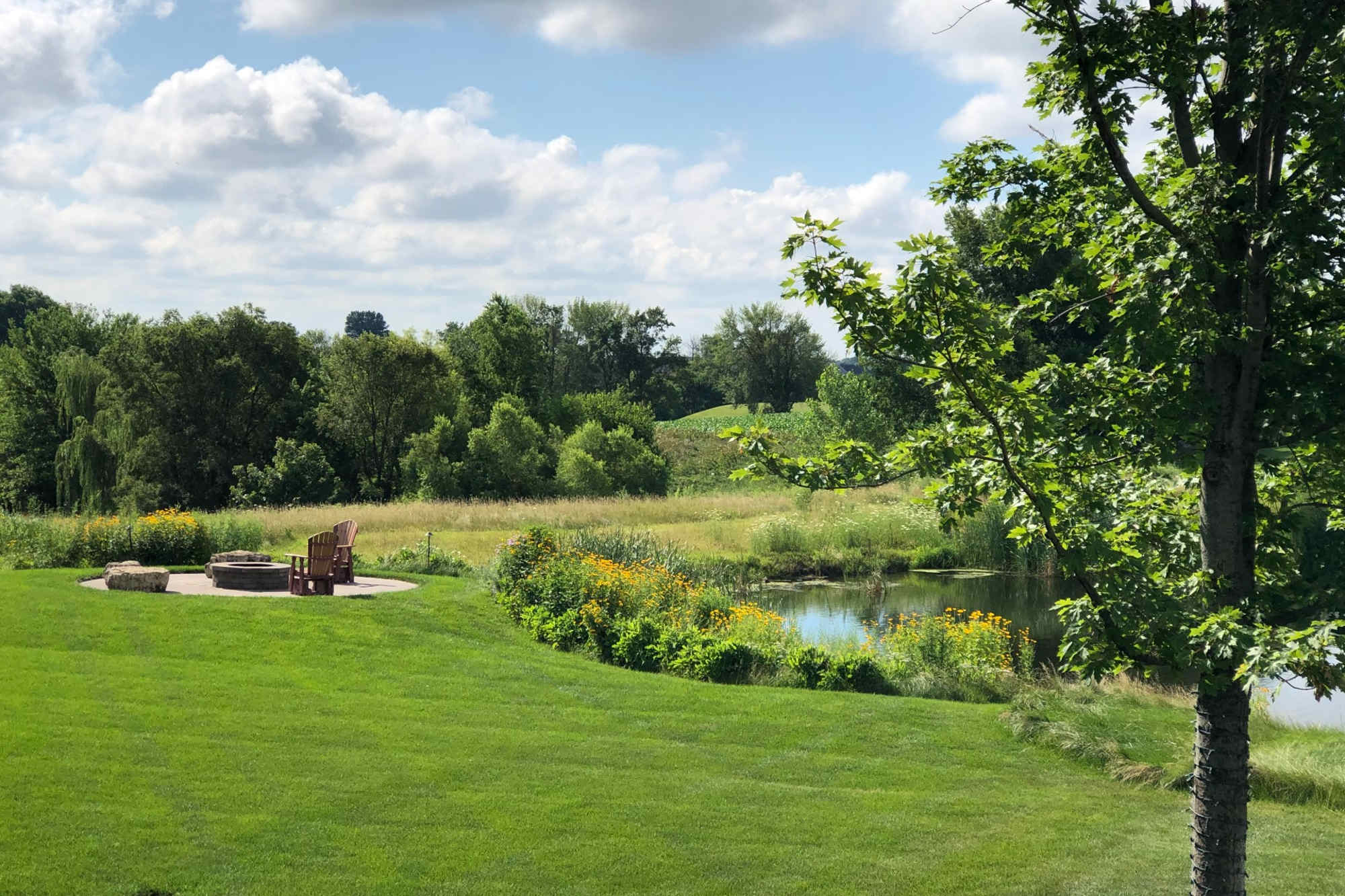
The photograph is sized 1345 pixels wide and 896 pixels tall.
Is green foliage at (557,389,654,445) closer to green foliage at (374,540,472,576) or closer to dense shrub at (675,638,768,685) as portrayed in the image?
green foliage at (374,540,472,576)

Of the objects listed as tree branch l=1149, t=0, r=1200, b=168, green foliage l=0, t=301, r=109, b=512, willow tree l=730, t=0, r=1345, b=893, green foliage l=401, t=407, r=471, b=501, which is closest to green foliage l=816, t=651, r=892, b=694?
willow tree l=730, t=0, r=1345, b=893

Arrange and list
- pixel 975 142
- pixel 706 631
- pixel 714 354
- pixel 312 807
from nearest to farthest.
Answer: pixel 975 142, pixel 312 807, pixel 706 631, pixel 714 354

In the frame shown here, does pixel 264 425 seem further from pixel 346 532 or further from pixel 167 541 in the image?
pixel 346 532

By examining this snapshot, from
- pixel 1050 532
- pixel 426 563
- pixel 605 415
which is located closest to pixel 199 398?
pixel 605 415

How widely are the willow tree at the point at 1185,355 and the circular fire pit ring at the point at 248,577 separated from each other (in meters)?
12.9

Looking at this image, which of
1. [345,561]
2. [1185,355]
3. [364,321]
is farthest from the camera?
[364,321]

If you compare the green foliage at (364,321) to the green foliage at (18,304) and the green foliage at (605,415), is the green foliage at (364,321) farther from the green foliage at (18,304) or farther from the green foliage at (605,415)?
the green foliage at (605,415)

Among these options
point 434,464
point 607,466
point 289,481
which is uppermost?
point 607,466

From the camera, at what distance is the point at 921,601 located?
21406 mm

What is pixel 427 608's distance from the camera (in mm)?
14422

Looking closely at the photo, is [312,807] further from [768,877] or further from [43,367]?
[43,367]

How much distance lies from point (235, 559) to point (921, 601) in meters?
12.9

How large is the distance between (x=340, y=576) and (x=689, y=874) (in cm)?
1159

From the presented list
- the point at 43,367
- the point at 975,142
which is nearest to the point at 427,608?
the point at 975,142
